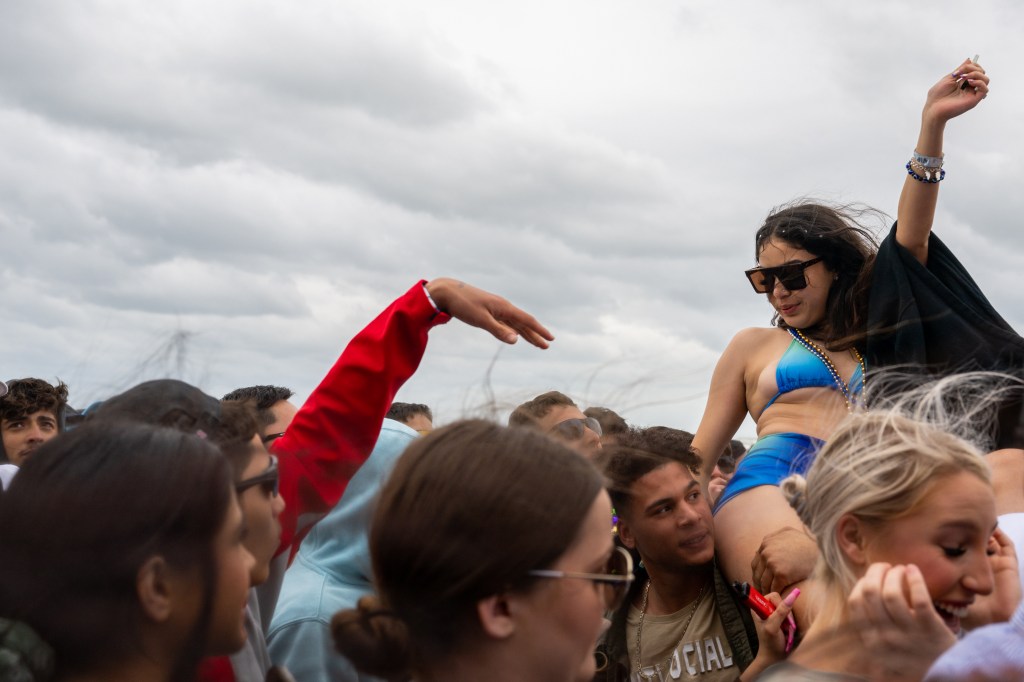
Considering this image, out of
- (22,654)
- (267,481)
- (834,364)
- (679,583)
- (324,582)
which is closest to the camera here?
(22,654)

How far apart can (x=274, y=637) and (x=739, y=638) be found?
1.47 m

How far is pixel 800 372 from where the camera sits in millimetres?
3604

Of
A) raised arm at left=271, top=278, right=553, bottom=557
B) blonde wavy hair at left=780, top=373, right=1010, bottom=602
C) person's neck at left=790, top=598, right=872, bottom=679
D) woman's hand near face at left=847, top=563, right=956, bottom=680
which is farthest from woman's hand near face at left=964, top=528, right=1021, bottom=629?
raised arm at left=271, top=278, right=553, bottom=557

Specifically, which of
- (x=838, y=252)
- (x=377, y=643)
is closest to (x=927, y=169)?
(x=838, y=252)

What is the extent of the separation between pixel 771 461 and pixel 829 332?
56 centimetres

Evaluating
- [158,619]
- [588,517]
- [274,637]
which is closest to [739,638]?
[274,637]

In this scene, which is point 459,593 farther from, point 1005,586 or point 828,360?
point 828,360

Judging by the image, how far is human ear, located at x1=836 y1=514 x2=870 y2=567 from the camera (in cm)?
209

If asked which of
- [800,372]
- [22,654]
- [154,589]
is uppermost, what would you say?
[800,372]

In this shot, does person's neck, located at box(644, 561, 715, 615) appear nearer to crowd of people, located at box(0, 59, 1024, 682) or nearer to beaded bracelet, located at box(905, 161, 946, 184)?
crowd of people, located at box(0, 59, 1024, 682)

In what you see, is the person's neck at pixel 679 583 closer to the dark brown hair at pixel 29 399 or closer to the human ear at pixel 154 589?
the human ear at pixel 154 589

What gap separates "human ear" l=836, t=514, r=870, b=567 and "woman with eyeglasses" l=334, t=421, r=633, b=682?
644mm

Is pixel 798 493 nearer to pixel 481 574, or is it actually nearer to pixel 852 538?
pixel 852 538

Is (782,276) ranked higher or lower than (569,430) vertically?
higher
